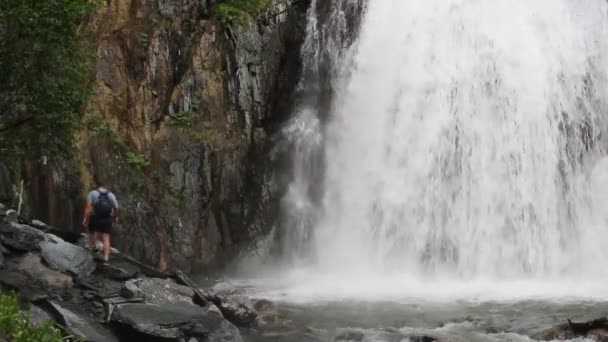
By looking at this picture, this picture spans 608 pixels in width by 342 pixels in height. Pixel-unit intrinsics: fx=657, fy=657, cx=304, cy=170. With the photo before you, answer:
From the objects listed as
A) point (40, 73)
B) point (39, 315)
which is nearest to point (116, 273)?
point (39, 315)

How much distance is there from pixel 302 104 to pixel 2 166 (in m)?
11.0

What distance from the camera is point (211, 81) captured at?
22750 mm

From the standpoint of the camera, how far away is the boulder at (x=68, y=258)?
12141 millimetres

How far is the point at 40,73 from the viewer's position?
12.7 m

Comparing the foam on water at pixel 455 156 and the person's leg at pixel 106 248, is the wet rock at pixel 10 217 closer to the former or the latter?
the person's leg at pixel 106 248

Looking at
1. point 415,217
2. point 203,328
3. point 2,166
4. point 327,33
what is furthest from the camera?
point 327,33

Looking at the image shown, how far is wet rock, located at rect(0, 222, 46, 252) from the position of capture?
12069mm

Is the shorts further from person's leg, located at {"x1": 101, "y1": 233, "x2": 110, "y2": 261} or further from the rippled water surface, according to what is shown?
the rippled water surface

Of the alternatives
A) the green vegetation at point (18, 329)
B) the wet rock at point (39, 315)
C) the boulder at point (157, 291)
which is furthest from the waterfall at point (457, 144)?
the green vegetation at point (18, 329)

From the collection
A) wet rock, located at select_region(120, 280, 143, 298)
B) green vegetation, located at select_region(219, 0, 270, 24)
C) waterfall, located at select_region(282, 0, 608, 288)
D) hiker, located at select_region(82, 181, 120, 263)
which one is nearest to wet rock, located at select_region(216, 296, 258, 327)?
wet rock, located at select_region(120, 280, 143, 298)

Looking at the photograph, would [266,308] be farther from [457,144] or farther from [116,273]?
[457,144]

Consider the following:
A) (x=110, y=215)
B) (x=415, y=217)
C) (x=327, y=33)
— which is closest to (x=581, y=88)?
(x=415, y=217)

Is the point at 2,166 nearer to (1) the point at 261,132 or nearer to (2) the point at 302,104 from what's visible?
(1) the point at 261,132

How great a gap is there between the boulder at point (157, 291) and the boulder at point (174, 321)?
59 cm
